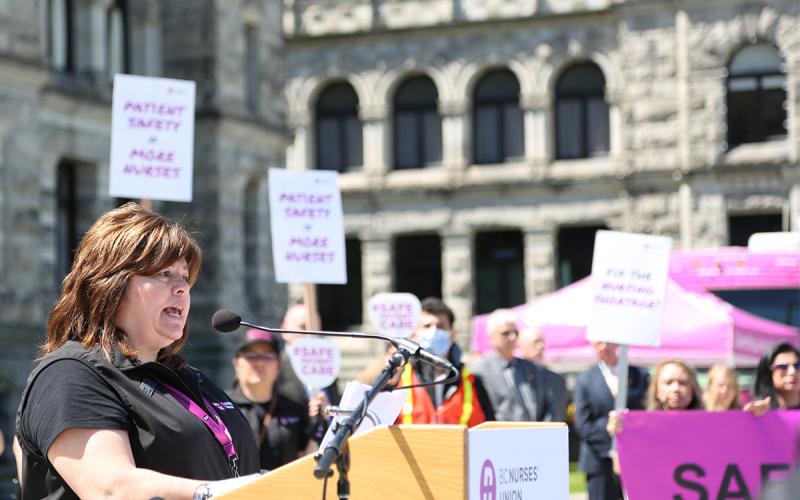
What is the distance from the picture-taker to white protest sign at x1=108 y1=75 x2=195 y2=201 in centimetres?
933

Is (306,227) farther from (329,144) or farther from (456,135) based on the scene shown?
(329,144)

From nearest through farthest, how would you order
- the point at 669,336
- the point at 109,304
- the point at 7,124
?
the point at 109,304
the point at 669,336
the point at 7,124

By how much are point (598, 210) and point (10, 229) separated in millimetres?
17932

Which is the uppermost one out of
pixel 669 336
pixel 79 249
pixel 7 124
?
pixel 7 124

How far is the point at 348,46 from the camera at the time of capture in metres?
35.2

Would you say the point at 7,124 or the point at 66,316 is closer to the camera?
the point at 66,316

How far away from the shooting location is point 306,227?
10312 millimetres

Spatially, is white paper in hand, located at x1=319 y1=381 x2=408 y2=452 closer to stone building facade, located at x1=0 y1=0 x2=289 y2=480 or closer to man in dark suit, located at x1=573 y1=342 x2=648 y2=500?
man in dark suit, located at x1=573 y1=342 x2=648 y2=500

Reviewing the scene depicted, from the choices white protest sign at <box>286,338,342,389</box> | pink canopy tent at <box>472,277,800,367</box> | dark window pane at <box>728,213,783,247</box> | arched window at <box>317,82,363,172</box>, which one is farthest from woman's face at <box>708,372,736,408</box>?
arched window at <box>317,82,363,172</box>

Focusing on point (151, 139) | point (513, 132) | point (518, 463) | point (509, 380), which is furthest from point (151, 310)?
point (513, 132)

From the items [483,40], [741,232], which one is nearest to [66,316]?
[741,232]

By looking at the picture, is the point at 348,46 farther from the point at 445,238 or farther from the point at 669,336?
the point at 669,336

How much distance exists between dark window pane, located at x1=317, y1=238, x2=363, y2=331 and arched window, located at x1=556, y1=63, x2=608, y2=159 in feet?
19.0

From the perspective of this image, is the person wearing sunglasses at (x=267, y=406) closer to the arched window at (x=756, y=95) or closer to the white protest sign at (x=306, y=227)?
the white protest sign at (x=306, y=227)
